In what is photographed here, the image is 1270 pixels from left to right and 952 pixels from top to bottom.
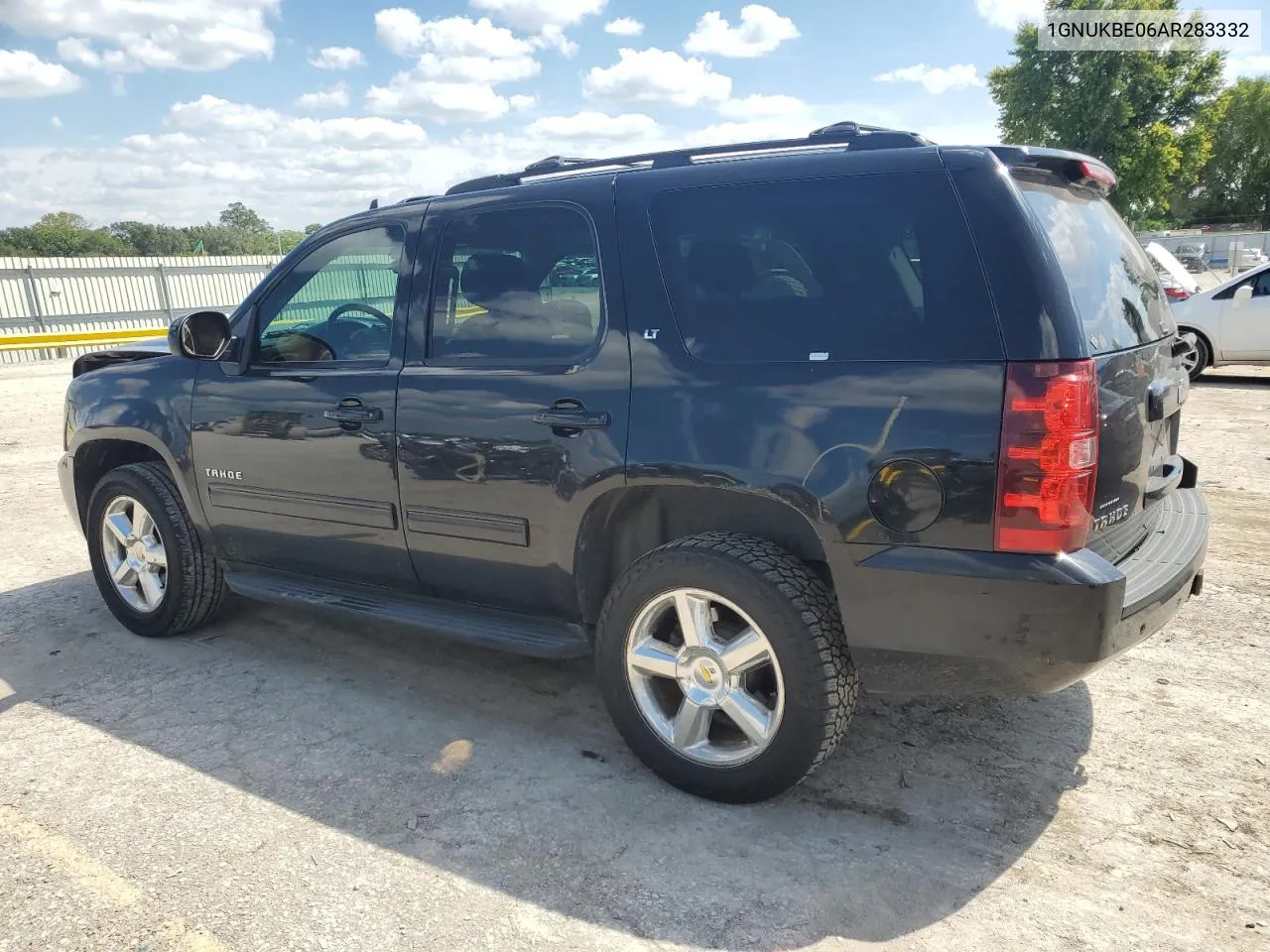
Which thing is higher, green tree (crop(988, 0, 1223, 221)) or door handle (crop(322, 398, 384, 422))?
green tree (crop(988, 0, 1223, 221))

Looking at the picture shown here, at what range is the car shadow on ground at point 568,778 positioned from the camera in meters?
2.57

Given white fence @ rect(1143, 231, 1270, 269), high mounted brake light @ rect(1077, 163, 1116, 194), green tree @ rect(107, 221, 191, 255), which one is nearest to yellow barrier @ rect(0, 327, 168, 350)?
high mounted brake light @ rect(1077, 163, 1116, 194)

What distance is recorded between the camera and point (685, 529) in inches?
126

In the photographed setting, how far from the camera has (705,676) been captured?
2.96 meters

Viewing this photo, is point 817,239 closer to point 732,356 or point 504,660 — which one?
point 732,356

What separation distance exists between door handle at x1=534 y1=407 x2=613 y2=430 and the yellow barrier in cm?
1746

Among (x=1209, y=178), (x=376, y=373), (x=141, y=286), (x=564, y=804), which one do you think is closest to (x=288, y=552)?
(x=376, y=373)

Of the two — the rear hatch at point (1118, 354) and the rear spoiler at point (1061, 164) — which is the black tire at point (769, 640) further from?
the rear spoiler at point (1061, 164)

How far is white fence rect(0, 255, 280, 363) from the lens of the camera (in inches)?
797

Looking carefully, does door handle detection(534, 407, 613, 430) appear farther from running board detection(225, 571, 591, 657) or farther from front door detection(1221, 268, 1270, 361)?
front door detection(1221, 268, 1270, 361)

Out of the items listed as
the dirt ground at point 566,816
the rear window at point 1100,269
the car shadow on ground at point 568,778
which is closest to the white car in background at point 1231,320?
the dirt ground at point 566,816

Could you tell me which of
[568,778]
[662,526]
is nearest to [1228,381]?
[662,526]

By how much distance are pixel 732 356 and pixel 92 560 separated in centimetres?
362

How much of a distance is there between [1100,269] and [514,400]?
1.87 metres
